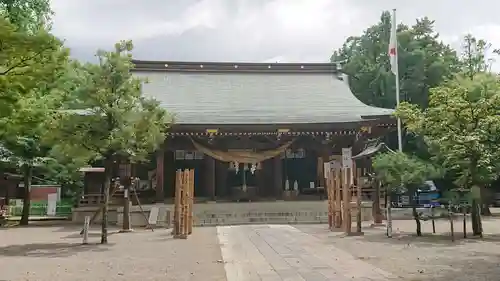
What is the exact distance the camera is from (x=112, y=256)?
1066 cm

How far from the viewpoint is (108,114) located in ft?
43.6

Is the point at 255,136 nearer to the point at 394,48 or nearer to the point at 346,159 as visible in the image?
the point at 346,159

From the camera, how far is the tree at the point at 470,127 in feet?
41.5

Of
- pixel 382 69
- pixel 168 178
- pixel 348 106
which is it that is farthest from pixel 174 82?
pixel 382 69

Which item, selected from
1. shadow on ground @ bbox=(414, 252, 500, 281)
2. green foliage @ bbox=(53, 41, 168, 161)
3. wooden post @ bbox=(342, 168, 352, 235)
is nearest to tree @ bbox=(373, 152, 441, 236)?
wooden post @ bbox=(342, 168, 352, 235)

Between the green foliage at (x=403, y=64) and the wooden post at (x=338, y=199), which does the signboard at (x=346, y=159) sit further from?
the green foliage at (x=403, y=64)

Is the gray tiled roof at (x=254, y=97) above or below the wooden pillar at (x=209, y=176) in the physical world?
above

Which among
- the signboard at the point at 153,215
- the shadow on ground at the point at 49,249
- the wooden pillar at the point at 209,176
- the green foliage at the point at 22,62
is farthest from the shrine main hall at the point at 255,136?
the green foliage at the point at 22,62

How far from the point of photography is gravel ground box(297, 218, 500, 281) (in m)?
7.79

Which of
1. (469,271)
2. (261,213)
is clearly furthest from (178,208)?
(469,271)

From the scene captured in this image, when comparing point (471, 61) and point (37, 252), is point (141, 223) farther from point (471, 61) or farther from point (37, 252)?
point (471, 61)

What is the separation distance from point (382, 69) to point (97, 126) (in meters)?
24.0

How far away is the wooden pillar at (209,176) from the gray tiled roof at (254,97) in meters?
2.05

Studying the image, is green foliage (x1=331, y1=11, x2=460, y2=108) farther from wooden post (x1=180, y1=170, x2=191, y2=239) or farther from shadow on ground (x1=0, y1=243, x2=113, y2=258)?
shadow on ground (x1=0, y1=243, x2=113, y2=258)
